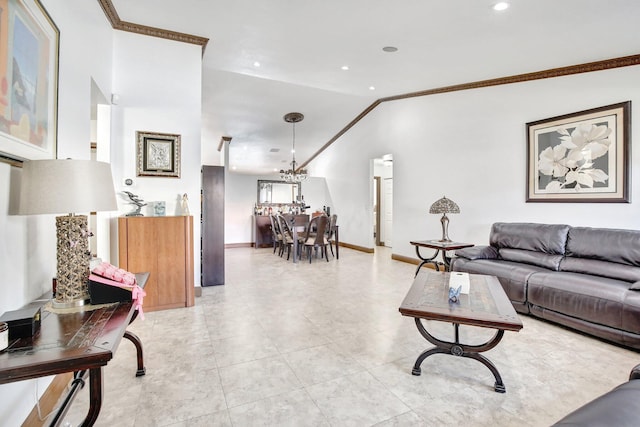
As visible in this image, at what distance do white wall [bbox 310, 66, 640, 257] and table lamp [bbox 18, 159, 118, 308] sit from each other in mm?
4881

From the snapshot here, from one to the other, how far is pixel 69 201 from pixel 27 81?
2.58 feet

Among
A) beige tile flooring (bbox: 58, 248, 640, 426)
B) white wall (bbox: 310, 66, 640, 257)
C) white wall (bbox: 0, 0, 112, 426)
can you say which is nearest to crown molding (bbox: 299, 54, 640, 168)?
white wall (bbox: 310, 66, 640, 257)

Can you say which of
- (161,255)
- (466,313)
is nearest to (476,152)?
(466,313)

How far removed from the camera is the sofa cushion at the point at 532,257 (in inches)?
137

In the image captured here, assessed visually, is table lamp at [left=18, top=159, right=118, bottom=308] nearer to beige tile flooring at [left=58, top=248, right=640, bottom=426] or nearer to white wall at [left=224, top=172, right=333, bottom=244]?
beige tile flooring at [left=58, top=248, right=640, bottom=426]

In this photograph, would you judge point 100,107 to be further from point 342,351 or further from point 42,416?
point 342,351

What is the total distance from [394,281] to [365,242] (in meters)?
2.92

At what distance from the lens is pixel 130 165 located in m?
3.80

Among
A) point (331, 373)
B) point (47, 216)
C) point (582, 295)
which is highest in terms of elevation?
point (47, 216)

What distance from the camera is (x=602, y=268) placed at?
3109 mm

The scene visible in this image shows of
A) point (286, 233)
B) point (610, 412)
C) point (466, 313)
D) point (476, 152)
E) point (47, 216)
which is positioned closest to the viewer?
point (610, 412)

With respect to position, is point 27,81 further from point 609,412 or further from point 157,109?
point 609,412

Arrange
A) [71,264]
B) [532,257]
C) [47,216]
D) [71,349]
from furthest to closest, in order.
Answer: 1. [532,257]
2. [47,216]
3. [71,264]
4. [71,349]

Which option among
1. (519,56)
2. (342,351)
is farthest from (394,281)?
(519,56)
